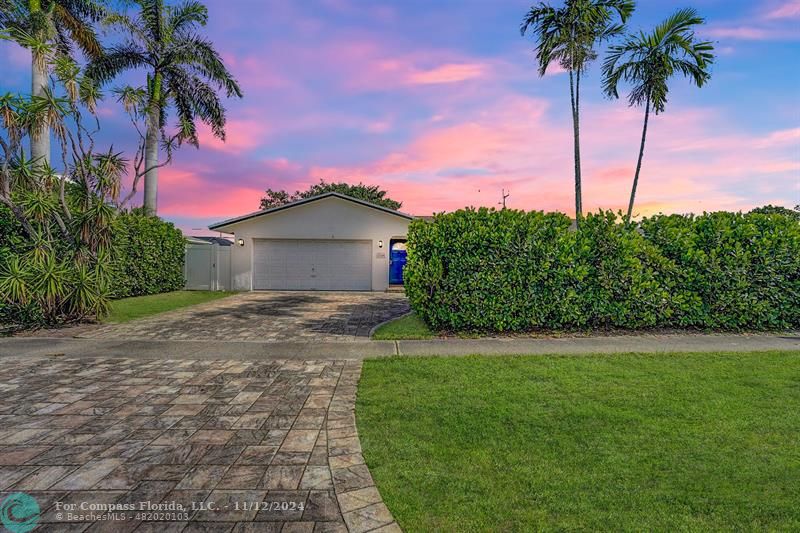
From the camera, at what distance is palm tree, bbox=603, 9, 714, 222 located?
51.8 ft

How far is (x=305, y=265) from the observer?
19.1 meters

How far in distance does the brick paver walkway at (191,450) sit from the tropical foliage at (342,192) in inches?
1347

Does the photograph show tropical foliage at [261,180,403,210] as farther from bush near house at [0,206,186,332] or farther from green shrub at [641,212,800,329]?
green shrub at [641,212,800,329]

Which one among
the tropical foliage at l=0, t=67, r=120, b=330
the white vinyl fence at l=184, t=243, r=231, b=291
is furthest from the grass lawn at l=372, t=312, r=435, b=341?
the white vinyl fence at l=184, t=243, r=231, b=291

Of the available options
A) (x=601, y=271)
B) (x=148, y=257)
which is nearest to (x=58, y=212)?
(x=148, y=257)

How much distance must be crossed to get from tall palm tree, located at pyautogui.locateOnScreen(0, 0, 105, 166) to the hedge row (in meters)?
15.4

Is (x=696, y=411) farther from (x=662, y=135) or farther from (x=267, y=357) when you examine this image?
(x=662, y=135)

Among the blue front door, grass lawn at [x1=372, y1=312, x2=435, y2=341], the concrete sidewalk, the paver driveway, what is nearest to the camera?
the concrete sidewalk

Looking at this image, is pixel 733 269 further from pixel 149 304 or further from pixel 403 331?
pixel 149 304

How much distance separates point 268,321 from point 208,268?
11021 mm

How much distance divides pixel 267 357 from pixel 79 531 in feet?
14.2

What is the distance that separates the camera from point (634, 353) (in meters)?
6.57

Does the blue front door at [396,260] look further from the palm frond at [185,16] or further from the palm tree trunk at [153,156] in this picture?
the palm frond at [185,16]

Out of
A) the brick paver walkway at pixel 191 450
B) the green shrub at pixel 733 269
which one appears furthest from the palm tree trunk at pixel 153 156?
the green shrub at pixel 733 269
